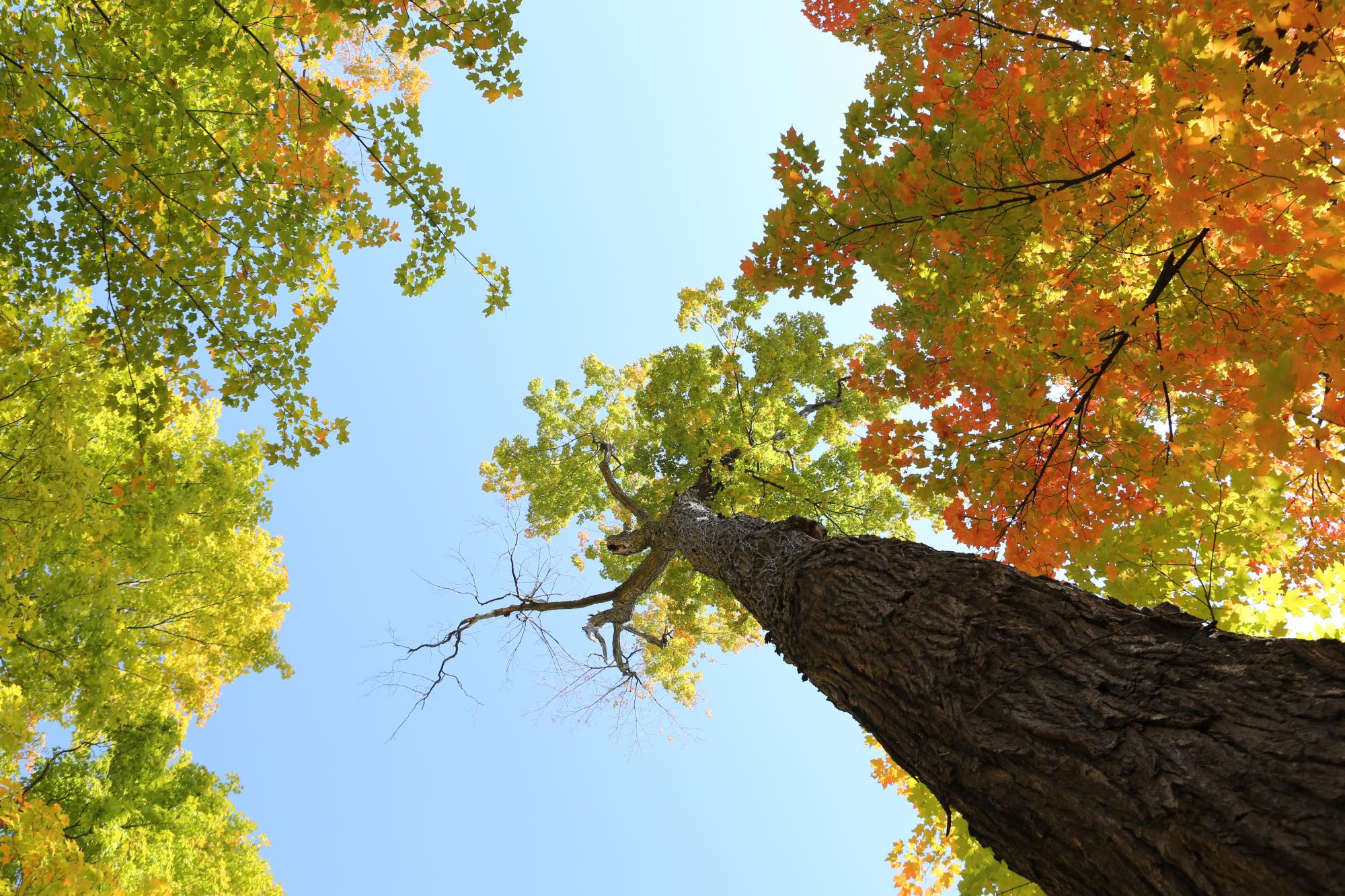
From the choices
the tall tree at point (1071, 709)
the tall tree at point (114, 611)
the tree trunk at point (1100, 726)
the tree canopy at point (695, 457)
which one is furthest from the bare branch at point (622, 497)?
the tree trunk at point (1100, 726)

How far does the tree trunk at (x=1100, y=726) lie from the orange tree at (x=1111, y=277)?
785 millimetres

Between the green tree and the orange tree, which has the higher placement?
the orange tree

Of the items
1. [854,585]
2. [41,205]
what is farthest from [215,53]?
[854,585]

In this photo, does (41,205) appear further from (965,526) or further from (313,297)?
(965,526)

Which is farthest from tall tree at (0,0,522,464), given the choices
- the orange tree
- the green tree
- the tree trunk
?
the green tree

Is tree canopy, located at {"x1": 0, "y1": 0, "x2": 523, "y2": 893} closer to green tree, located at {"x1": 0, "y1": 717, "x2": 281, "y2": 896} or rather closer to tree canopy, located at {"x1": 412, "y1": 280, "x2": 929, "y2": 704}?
green tree, located at {"x1": 0, "y1": 717, "x2": 281, "y2": 896}

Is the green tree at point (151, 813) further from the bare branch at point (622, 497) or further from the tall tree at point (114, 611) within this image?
the bare branch at point (622, 497)

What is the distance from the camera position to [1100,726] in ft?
5.37

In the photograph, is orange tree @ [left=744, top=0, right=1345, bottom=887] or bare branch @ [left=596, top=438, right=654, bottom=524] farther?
bare branch @ [left=596, top=438, right=654, bottom=524]

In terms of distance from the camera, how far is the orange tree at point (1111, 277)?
2.22 m

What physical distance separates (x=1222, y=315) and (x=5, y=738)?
7868 millimetres

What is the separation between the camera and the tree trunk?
1.26 m

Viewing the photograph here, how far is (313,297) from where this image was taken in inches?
203

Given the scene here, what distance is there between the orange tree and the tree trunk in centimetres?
78
